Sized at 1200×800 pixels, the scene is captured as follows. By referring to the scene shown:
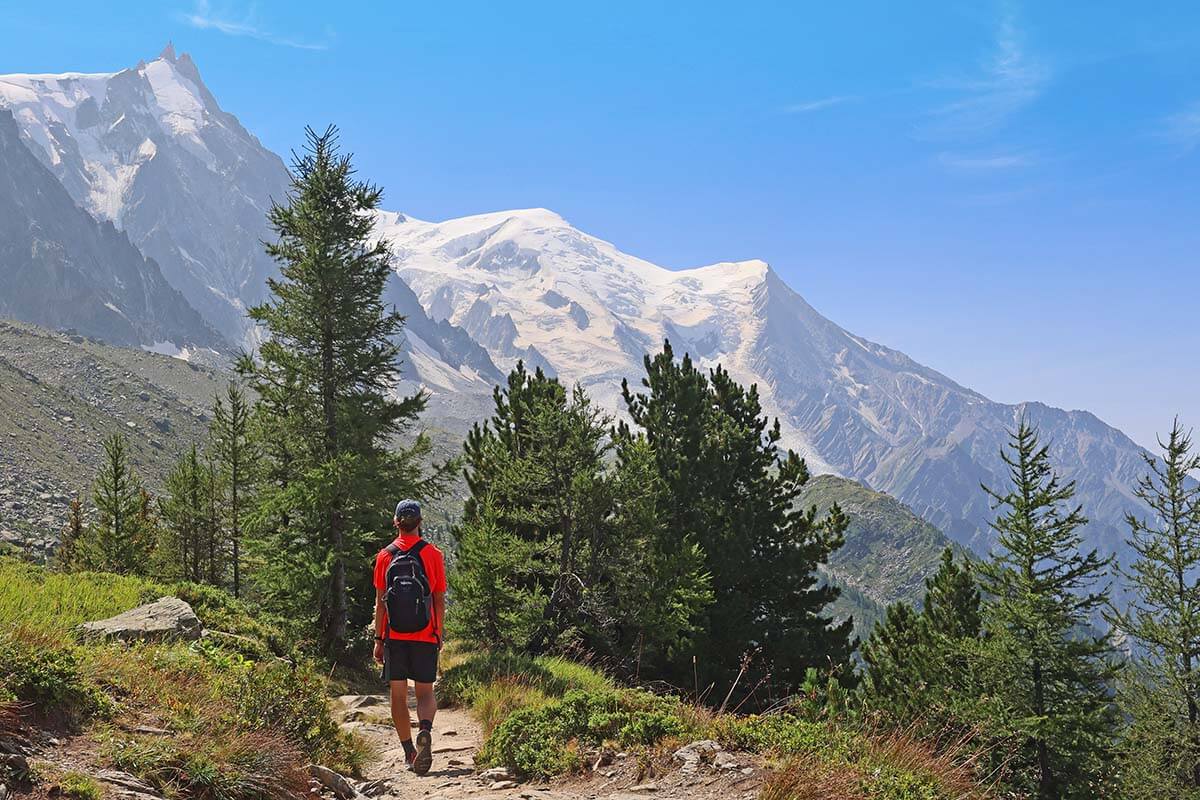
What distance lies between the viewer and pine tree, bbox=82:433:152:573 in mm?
31188

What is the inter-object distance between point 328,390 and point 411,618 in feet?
41.0

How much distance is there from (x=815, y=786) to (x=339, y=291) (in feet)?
55.4

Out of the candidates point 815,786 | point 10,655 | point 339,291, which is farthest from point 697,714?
point 339,291

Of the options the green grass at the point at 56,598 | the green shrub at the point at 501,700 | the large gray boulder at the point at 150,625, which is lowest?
the green shrub at the point at 501,700

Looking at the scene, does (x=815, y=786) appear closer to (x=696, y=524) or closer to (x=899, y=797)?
(x=899, y=797)

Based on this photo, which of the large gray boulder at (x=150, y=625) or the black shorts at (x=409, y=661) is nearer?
the black shorts at (x=409, y=661)

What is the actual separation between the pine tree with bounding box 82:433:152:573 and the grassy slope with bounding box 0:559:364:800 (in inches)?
971

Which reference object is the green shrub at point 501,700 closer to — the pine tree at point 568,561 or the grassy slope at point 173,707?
the grassy slope at point 173,707

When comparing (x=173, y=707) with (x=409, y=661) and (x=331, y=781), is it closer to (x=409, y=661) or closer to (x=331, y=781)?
(x=331, y=781)

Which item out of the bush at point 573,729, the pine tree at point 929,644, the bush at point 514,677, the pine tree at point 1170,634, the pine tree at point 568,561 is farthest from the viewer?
the pine tree at point 1170,634

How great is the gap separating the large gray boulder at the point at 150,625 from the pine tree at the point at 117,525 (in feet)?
76.7

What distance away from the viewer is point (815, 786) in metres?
6.42

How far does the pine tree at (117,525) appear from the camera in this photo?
31188 millimetres

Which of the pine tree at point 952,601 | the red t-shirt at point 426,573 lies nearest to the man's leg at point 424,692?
the red t-shirt at point 426,573
